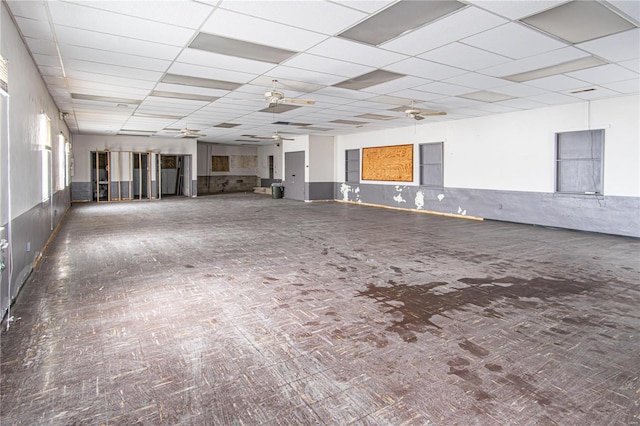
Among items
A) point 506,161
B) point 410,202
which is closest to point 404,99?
point 506,161

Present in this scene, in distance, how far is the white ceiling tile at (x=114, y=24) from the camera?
356cm

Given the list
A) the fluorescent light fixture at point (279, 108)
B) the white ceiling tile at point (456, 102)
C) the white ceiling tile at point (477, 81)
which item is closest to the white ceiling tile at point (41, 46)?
the fluorescent light fixture at point (279, 108)

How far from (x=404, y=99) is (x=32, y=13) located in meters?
5.97

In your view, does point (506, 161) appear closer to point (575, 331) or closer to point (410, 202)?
point (410, 202)

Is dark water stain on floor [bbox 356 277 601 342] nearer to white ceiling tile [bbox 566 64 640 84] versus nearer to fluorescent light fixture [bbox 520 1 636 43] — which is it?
fluorescent light fixture [bbox 520 1 636 43]

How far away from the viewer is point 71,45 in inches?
177

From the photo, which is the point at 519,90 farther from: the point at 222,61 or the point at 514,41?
the point at 222,61

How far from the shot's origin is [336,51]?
4664 mm

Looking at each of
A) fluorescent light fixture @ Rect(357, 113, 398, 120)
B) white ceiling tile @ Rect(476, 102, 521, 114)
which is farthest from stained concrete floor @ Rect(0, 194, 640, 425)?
fluorescent light fixture @ Rect(357, 113, 398, 120)

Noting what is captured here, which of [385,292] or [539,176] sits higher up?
[539,176]

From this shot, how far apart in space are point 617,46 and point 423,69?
2.24m

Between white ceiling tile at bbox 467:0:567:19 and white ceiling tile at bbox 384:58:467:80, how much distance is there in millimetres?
1507

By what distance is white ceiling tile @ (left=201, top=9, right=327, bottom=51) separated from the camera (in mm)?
3734

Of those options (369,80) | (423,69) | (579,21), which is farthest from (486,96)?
(579,21)
